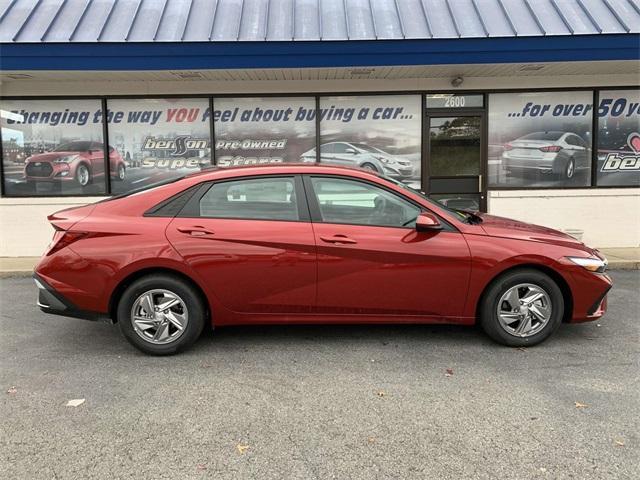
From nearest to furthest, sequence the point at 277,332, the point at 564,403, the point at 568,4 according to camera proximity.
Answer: the point at 564,403
the point at 277,332
the point at 568,4

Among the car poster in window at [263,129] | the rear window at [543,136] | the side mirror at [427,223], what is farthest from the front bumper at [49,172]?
the rear window at [543,136]

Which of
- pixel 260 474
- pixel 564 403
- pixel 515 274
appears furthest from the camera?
pixel 515 274

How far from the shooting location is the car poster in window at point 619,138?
9.42m

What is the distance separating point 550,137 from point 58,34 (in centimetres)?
831

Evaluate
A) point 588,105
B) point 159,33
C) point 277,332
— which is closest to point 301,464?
point 277,332

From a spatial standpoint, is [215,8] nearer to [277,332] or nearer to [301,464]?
[277,332]

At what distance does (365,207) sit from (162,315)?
195 centimetres

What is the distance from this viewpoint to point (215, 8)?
27.9 ft

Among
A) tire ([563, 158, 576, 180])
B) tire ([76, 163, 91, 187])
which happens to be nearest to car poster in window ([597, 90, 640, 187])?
tire ([563, 158, 576, 180])

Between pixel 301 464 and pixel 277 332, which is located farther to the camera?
pixel 277 332

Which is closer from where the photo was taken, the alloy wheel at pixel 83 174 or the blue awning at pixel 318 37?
the blue awning at pixel 318 37

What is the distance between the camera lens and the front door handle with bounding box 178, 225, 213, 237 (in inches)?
174

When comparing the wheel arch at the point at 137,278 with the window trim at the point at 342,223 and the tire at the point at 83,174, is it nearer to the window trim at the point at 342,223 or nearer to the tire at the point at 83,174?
the window trim at the point at 342,223

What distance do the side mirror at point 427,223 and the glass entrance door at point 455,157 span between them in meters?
5.17
